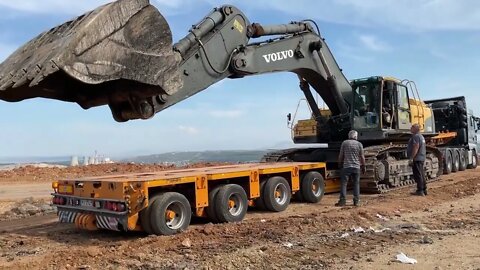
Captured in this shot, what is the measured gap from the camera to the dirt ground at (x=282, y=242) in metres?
6.73

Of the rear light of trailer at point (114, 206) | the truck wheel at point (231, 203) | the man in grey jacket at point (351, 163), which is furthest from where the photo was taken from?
the man in grey jacket at point (351, 163)

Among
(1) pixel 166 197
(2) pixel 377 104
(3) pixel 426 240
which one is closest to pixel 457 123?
(2) pixel 377 104

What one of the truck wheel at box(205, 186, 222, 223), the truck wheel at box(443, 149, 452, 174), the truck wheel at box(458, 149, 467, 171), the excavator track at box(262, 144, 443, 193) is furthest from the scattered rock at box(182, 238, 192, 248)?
the truck wheel at box(458, 149, 467, 171)

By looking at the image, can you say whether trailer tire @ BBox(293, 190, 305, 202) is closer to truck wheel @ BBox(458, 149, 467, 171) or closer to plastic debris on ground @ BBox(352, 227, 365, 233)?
plastic debris on ground @ BBox(352, 227, 365, 233)

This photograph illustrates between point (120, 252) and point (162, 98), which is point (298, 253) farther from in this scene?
point (162, 98)

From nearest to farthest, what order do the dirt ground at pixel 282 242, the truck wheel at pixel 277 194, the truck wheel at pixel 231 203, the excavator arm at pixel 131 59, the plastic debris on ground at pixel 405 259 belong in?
the plastic debris on ground at pixel 405 259 → the dirt ground at pixel 282 242 → the excavator arm at pixel 131 59 → the truck wheel at pixel 231 203 → the truck wheel at pixel 277 194

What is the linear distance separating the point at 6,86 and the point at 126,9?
6.41 feet

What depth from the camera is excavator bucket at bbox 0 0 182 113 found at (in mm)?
6797

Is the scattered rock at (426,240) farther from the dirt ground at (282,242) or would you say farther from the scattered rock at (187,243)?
the scattered rock at (187,243)

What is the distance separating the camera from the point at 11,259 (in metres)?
7.32

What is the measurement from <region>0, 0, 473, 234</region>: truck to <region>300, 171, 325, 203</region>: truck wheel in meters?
0.03

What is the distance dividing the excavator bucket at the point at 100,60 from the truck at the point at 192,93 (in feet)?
0.05

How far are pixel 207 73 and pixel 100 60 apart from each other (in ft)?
10.8

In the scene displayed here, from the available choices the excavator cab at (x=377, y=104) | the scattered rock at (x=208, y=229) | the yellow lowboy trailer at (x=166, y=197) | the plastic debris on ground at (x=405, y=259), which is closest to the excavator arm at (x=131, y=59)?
the yellow lowboy trailer at (x=166, y=197)
